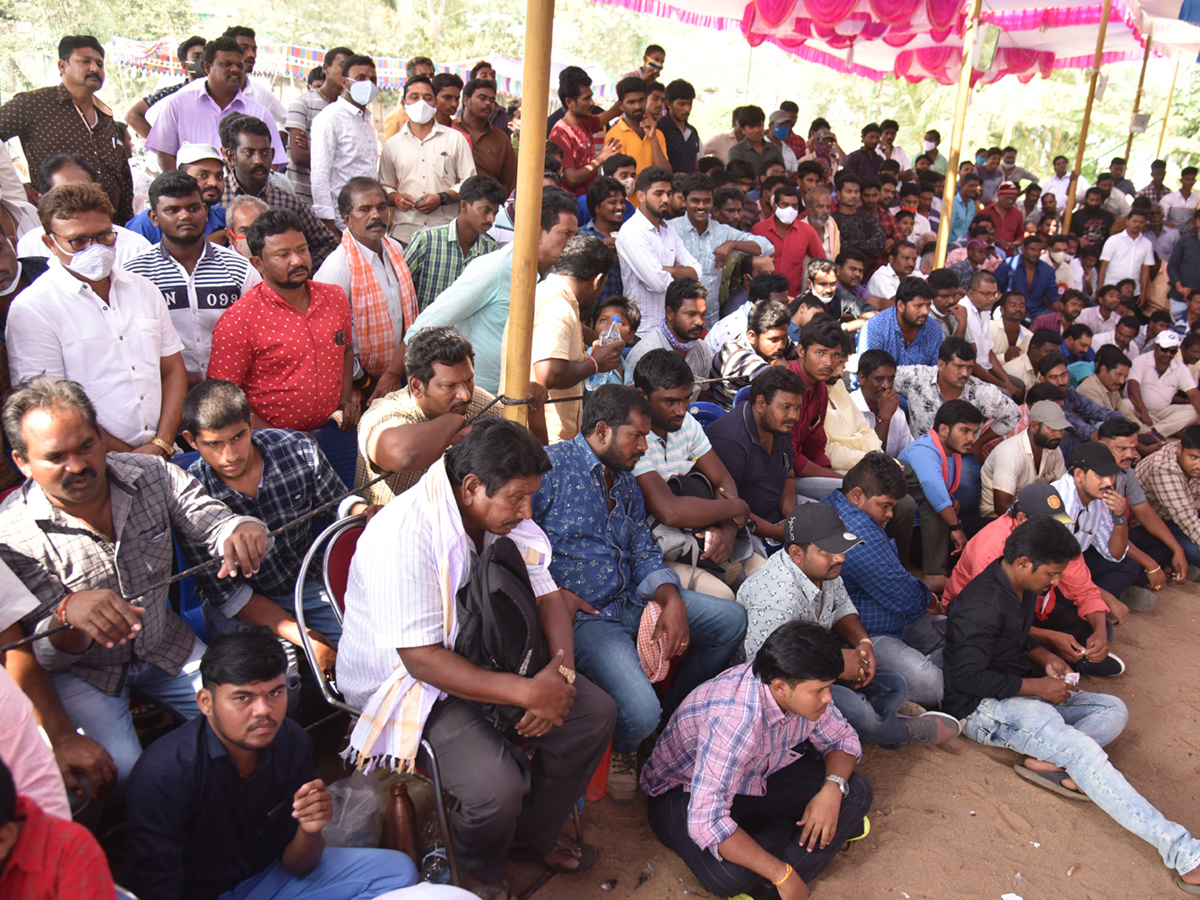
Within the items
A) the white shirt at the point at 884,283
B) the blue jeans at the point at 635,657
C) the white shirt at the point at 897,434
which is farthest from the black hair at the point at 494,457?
the white shirt at the point at 884,283

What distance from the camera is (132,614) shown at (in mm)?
2498

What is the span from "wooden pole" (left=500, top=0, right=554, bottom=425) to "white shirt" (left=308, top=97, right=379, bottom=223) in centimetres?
315

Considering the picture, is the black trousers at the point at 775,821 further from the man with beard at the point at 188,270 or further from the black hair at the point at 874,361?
the black hair at the point at 874,361

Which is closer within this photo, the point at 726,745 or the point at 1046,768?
the point at 726,745

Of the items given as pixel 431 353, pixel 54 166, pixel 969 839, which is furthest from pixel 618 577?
pixel 54 166

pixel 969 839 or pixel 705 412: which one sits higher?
pixel 705 412

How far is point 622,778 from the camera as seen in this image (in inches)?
137

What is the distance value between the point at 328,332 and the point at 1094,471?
465cm

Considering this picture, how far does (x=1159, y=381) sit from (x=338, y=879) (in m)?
9.18

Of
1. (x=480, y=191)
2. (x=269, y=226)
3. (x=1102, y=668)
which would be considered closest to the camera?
(x=269, y=226)

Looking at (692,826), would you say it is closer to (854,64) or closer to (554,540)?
(554,540)

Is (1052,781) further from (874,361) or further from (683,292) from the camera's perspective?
(683,292)

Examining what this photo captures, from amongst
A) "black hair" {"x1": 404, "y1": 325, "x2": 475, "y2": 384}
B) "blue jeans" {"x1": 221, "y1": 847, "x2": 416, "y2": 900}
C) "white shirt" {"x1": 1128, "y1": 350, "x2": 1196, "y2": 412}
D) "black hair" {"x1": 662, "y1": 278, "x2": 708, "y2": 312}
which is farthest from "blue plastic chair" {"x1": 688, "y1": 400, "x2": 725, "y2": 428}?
"white shirt" {"x1": 1128, "y1": 350, "x2": 1196, "y2": 412}

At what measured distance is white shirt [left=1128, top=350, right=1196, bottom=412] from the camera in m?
8.78
